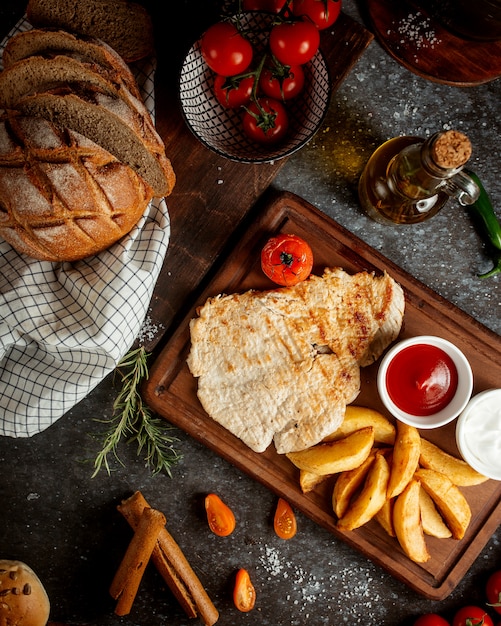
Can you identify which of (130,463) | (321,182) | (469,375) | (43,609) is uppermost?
(321,182)

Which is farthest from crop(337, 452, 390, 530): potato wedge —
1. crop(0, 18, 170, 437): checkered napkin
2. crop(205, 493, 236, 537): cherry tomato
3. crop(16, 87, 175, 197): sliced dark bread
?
crop(16, 87, 175, 197): sliced dark bread

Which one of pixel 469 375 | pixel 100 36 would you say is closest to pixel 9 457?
pixel 100 36

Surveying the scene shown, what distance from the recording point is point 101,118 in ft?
5.66

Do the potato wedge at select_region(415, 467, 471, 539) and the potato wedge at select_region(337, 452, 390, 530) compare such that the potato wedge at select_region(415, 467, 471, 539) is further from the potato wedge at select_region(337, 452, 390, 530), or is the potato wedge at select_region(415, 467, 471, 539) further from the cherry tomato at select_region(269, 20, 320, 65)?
the cherry tomato at select_region(269, 20, 320, 65)

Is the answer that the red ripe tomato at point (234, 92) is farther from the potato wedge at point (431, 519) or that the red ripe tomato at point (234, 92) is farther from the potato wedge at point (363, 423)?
the potato wedge at point (431, 519)

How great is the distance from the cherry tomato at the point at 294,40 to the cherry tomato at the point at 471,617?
2168 mm

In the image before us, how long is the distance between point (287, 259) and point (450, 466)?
0.96 metres

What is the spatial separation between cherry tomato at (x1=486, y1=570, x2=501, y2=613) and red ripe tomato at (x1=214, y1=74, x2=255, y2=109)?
206 cm

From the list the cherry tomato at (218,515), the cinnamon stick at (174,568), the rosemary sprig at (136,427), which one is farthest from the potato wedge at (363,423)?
the cinnamon stick at (174,568)

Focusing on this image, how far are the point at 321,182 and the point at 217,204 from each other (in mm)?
415

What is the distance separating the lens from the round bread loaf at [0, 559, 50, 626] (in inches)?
84.0

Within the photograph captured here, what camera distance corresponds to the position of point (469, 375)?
1984 mm

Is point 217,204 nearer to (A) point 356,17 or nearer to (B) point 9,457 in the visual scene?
(A) point 356,17

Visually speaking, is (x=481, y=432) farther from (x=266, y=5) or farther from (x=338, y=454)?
(x=266, y=5)
